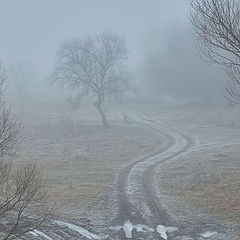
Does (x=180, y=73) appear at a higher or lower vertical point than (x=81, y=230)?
higher

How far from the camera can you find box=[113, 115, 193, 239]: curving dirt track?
20.2 m

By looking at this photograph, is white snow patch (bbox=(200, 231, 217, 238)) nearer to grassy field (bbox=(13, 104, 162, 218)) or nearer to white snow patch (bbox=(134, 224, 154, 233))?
white snow patch (bbox=(134, 224, 154, 233))

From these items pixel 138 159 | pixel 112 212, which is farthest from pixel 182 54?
pixel 112 212

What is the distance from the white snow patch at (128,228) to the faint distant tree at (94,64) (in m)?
40.7

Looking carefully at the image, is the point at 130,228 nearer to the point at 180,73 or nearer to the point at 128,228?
the point at 128,228

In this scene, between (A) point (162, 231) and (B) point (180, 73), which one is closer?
(A) point (162, 231)

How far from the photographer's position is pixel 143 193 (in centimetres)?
2512

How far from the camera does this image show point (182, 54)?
8631 cm

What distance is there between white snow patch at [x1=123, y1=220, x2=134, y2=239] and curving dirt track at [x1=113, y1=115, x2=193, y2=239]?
9cm

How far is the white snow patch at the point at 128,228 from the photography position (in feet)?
61.1

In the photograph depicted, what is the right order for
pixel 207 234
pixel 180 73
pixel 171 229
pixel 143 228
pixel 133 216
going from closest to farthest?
1. pixel 207 234
2. pixel 171 229
3. pixel 143 228
4. pixel 133 216
5. pixel 180 73

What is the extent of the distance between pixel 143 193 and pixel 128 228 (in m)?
5.85

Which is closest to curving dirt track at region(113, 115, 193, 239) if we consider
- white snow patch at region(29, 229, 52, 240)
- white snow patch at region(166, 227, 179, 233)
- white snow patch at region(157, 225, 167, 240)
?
white snow patch at region(157, 225, 167, 240)

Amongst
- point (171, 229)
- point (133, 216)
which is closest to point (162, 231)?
point (171, 229)
